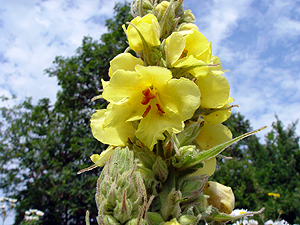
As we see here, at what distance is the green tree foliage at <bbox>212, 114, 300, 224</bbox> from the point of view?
1172cm

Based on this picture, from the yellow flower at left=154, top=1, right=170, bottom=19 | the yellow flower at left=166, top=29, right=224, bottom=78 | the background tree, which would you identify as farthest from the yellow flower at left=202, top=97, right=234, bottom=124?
the background tree

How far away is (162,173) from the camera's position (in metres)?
0.88

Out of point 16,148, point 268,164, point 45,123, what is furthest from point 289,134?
point 16,148

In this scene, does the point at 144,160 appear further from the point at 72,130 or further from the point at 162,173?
the point at 72,130

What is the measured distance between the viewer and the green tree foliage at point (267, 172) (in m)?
11.7

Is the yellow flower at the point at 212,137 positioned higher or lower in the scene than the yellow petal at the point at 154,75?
lower

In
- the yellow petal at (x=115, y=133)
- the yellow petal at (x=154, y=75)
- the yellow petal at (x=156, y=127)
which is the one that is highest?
the yellow petal at (x=154, y=75)

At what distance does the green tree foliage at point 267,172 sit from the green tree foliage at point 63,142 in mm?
7150

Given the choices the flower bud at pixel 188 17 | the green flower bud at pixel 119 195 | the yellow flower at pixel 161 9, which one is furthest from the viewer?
the flower bud at pixel 188 17

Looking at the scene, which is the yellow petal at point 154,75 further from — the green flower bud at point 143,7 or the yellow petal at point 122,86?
the green flower bud at point 143,7

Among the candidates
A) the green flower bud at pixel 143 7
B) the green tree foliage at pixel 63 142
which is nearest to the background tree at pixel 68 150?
the green tree foliage at pixel 63 142

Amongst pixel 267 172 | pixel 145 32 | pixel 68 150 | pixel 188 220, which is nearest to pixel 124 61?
pixel 145 32

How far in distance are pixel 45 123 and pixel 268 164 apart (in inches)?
575

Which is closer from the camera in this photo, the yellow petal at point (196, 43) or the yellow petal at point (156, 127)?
the yellow petal at point (156, 127)
